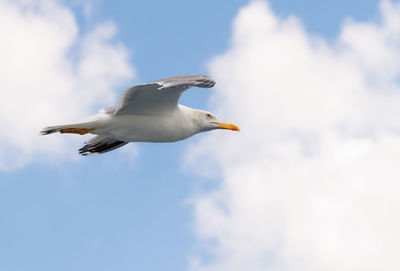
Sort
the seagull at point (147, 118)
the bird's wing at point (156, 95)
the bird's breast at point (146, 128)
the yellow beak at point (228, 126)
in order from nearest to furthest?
the bird's wing at point (156, 95) < the seagull at point (147, 118) < the bird's breast at point (146, 128) < the yellow beak at point (228, 126)

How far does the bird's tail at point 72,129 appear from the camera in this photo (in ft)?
62.5

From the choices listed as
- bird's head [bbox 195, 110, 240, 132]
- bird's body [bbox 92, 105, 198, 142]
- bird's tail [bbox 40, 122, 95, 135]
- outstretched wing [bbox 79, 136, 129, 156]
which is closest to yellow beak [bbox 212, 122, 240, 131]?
bird's head [bbox 195, 110, 240, 132]

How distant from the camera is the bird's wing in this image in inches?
689

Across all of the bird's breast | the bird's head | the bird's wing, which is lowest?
the bird's breast

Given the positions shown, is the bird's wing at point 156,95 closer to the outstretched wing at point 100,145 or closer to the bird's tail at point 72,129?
the bird's tail at point 72,129

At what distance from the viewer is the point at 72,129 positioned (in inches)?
766

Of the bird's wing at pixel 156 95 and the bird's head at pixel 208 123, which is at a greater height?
the bird's head at pixel 208 123

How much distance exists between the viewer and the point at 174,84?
55.9 ft

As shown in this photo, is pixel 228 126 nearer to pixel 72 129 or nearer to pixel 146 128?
pixel 146 128

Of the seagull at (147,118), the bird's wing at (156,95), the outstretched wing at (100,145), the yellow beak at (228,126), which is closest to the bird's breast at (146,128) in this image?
the seagull at (147,118)

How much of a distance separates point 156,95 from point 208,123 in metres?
2.70

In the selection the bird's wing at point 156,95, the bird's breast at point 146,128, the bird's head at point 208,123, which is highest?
the bird's head at point 208,123

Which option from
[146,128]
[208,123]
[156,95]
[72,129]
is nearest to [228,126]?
[208,123]

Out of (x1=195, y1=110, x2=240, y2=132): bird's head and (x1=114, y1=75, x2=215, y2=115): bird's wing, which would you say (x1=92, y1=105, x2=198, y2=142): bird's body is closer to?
(x1=114, y1=75, x2=215, y2=115): bird's wing
